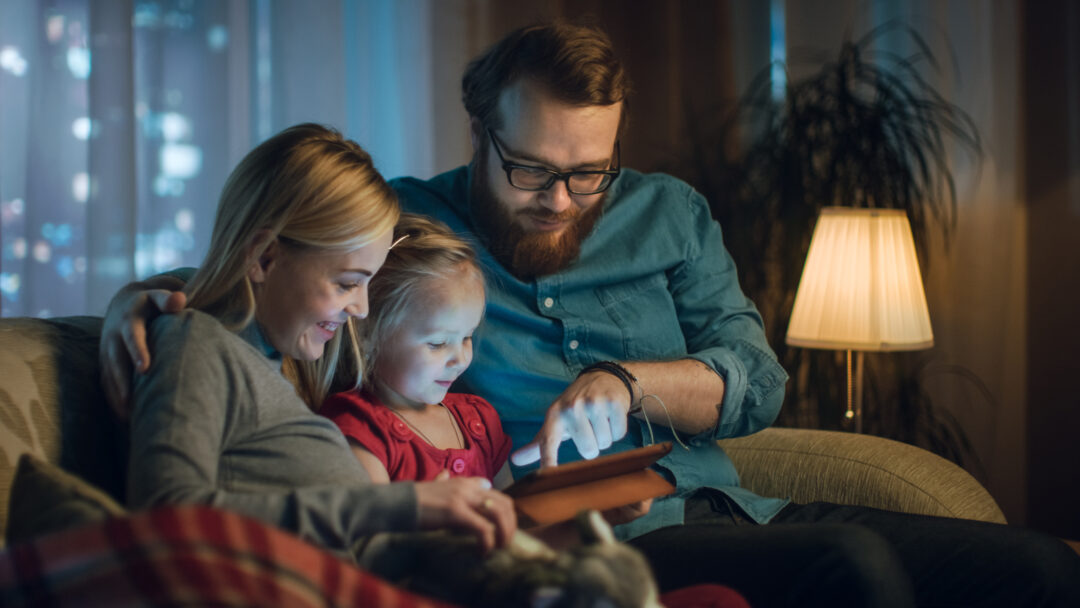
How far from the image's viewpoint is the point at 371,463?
1.28 m

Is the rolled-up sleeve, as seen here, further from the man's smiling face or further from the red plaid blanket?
the red plaid blanket

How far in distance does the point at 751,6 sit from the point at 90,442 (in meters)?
2.58

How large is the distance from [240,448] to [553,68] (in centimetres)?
90

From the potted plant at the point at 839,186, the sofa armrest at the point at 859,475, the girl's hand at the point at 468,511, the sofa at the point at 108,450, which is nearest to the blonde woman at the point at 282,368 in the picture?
the girl's hand at the point at 468,511

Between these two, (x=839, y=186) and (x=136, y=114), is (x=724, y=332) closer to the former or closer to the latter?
(x=839, y=186)

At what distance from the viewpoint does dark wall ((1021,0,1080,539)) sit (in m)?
2.58

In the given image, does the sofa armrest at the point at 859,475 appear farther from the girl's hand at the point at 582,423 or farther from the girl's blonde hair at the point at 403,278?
the girl's blonde hair at the point at 403,278

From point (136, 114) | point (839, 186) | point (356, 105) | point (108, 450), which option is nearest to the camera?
point (108, 450)

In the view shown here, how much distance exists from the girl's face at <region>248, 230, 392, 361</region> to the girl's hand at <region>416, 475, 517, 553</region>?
13.8 inches

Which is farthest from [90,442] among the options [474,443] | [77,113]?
[77,113]

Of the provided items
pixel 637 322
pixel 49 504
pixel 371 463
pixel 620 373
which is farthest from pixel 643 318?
pixel 49 504

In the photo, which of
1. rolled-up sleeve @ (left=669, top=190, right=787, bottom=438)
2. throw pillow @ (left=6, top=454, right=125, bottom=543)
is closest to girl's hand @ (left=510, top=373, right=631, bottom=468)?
rolled-up sleeve @ (left=669, top=190, right=787, bottom=438)

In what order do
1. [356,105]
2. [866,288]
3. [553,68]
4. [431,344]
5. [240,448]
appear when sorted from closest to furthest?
[240,448], [431,344], [553,68], [866,288], [356,105]

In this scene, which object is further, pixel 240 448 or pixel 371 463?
pixel 371 463
